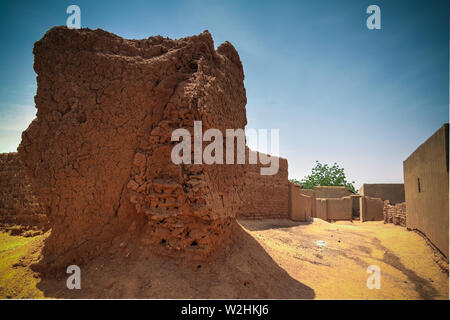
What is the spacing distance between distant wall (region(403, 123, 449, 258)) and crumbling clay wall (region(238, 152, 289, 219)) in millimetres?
5610

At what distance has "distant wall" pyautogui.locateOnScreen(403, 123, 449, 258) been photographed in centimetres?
484

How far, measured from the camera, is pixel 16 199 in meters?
8.29

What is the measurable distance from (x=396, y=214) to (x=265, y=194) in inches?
275

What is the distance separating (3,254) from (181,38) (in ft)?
16.7

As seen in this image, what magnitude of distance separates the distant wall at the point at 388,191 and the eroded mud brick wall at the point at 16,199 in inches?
849

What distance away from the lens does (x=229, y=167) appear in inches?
181

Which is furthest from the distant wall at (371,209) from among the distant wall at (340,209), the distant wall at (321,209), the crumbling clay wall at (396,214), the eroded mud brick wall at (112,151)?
the eroded mud brick wall at (112,151)

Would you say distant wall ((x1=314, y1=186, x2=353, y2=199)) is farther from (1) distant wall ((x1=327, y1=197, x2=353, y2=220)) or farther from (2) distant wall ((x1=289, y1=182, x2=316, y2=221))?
(2) distant wall ((x1=289, y1=182, x2=316, y2=221))

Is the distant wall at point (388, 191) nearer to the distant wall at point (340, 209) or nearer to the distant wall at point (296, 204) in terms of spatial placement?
the distant wall at point (340, 209)

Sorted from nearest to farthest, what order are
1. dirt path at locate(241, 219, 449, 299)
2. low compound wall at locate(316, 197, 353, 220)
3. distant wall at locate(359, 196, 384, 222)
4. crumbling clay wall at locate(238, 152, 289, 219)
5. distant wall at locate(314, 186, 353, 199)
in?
dirt path at locate(241, 219, 449, 299), crumbling clay wall at locate(238, 152, 289, 219), distant wall at locate(359, 196, 384, 222), low compound wall at locate(316, 197, 353, 220), distant wall at locate(314, 186, 353, 199)

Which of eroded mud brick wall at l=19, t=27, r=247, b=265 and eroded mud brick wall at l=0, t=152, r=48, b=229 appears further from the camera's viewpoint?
eroded mud brick wall at l=0, t=152, r=48, b=229

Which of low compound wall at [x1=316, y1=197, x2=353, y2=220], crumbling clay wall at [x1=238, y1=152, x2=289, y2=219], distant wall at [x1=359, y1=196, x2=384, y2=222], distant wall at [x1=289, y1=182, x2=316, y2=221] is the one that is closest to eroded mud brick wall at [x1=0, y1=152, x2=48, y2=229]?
crumbling clay wall at [x1=238, y1=152, x2=289, y2=219]
